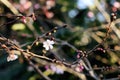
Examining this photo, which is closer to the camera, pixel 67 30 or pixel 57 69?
pixel 57 69

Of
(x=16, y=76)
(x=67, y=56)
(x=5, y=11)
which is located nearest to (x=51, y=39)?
(x=67, y=56)

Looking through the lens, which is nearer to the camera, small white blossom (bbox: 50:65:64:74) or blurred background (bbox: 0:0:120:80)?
small white blossom (bbox: 50:65:64:74)

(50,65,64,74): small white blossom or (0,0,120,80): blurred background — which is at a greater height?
(0,0,120,80): blurred background

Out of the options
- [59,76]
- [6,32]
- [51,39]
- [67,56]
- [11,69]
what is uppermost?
[6,32]

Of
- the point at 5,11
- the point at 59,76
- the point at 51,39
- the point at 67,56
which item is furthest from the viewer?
the point at 5,11

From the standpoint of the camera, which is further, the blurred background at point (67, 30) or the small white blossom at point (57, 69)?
the blurred background at point (67, 30)

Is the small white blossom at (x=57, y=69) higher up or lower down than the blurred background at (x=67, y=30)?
lower down

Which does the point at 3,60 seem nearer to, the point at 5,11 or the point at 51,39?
the point at 5,11

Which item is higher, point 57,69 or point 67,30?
point 67,30
